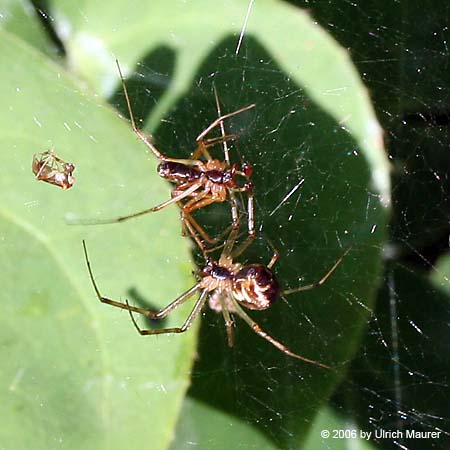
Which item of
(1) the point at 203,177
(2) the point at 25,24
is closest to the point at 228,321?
(1) the point at 203,177

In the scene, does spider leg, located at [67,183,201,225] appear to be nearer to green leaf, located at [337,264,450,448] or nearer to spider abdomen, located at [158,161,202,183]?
spider abdomen, located at [158,161,202,183]

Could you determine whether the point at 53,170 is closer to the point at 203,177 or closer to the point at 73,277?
the point at 73,277

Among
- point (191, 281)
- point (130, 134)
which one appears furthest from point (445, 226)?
point (130, 134)

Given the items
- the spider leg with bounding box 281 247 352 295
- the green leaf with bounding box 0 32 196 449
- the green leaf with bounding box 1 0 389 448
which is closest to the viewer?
the green leaf with bounding box 0 32 196 449

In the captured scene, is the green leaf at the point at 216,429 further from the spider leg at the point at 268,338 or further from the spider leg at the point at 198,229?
the spider leg at the point at 198,229

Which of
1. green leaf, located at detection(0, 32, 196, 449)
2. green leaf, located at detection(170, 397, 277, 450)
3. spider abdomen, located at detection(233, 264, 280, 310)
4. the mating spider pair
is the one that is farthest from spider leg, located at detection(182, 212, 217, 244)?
green leaf, located at detection(170, 397, 277, 450)
